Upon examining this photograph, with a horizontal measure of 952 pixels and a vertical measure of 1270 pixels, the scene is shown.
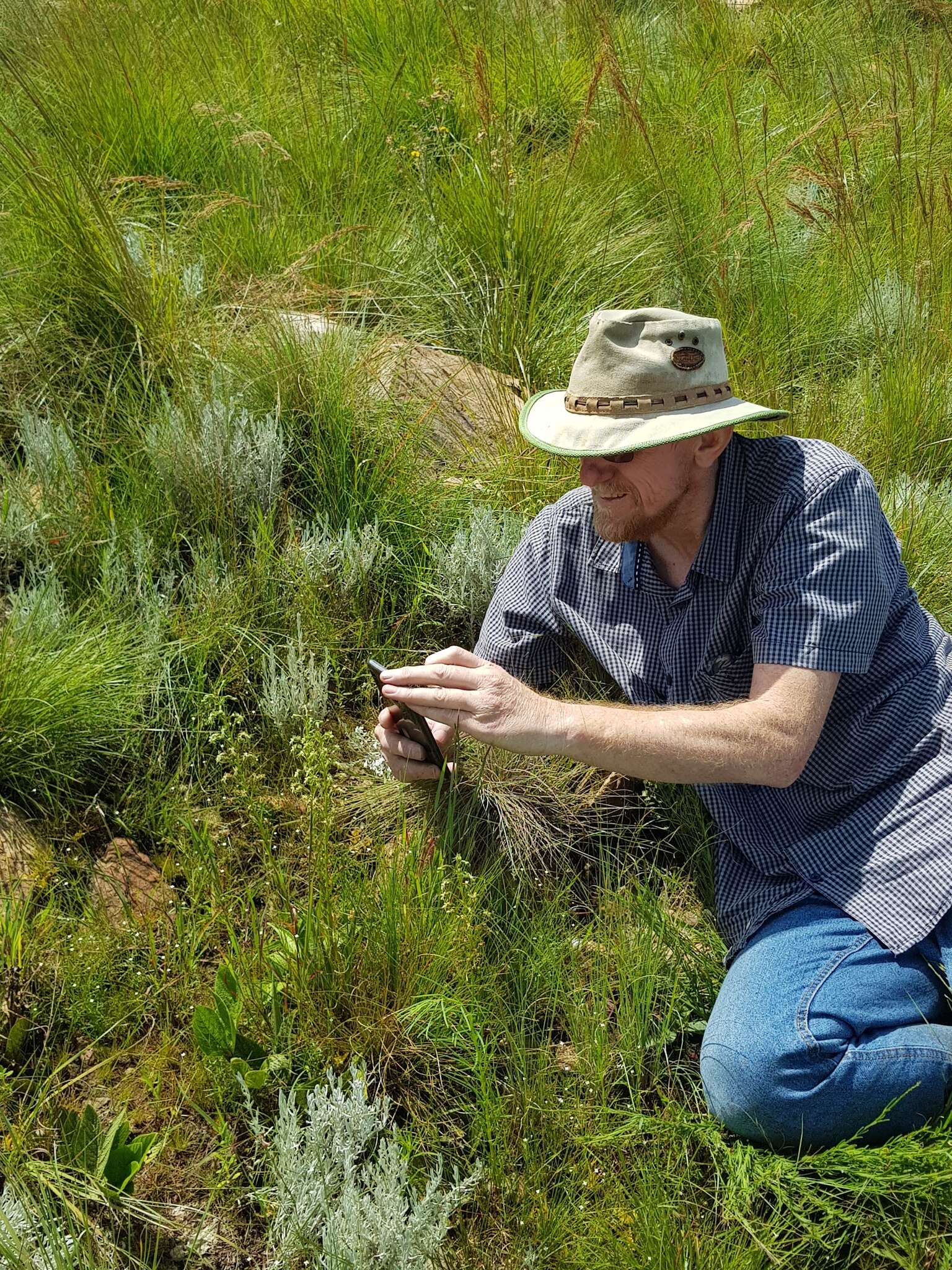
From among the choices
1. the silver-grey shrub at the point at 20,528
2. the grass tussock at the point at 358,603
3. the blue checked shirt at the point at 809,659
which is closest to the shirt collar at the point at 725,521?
the blue checked shirt at the point at 809,659

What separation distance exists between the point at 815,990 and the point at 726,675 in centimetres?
73

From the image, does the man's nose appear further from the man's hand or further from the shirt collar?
the man's hand

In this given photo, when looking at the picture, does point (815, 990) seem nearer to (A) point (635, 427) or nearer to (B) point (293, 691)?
(A) point (635, 427)

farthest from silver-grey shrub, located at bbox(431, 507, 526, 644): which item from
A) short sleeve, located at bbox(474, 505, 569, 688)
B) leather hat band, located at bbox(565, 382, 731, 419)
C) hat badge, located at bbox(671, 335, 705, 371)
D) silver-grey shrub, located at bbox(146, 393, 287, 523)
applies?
hat badge, located at bbox(671, 335, 705, 371)

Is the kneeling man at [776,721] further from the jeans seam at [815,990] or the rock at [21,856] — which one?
the rock at [21,856]

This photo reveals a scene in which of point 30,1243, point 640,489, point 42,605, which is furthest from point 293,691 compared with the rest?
point 30,1243

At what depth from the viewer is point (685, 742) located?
7.93 ft

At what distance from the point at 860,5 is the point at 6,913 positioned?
259 inches

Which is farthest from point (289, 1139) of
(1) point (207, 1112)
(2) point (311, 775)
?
(2) point (311, 775)

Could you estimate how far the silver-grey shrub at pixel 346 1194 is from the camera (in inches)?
78.2

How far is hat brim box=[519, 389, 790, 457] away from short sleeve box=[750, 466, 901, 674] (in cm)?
23

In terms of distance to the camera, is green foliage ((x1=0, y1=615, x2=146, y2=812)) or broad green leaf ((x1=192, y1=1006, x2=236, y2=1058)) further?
green foliage ((x1=0, y1=615, x2=146, y2=812))

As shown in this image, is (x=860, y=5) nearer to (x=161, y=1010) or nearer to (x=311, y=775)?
(x=311, y=775)

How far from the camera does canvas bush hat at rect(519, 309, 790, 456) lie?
246 centimetres
